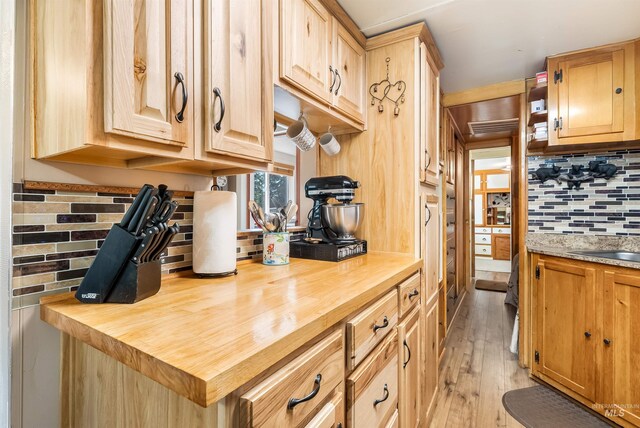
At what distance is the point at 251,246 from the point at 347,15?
51.6 inches

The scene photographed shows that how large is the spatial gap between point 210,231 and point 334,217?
28.1 inches

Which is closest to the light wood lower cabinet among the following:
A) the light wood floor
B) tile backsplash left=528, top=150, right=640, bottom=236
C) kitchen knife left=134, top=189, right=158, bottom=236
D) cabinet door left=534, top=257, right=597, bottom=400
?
cabinet door left=534, top=257, right=597, bottom=400

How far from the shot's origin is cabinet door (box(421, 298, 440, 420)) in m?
1.72

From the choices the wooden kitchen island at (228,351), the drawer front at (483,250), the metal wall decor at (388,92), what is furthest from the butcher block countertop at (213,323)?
the drawer front at (483,250)

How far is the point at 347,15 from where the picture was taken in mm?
1640

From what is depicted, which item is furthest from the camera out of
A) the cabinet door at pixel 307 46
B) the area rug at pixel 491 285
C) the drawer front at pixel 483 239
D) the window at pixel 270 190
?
the drawer front at pixel 483 239

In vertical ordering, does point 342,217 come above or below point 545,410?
above

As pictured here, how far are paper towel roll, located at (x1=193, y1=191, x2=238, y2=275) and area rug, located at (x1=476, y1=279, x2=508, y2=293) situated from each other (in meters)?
5.09

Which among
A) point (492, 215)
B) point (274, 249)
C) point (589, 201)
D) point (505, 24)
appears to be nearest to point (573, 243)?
point (589, 201)

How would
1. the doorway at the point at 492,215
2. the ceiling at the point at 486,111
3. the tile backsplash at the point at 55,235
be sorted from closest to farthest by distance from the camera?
the tile backsplash at the point at 55,235 < the ceiling at the point at 486,111 < the doorway at the point at 492,215

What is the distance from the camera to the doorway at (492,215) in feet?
22.9

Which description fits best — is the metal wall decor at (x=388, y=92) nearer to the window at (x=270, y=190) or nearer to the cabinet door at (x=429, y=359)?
Answer: the window at (x=270, y=190)

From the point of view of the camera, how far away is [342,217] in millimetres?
1637

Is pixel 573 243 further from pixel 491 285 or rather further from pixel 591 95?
pixel 491 285
